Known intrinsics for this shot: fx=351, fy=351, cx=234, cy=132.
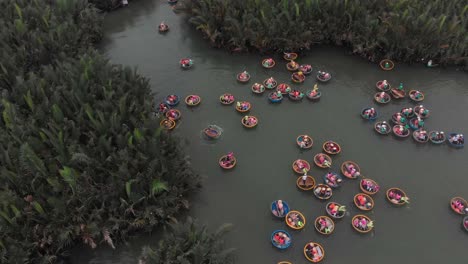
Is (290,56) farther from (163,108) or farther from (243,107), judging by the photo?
(163,108)

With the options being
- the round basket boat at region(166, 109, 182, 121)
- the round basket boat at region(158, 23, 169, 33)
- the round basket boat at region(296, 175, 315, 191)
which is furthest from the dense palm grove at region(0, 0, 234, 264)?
the round basket boat at region(158, 23, 169, 33)

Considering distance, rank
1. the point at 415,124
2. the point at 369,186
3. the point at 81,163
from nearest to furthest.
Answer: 1. the point at 81,163
2. the point at 369,186
3. the point at 415,124

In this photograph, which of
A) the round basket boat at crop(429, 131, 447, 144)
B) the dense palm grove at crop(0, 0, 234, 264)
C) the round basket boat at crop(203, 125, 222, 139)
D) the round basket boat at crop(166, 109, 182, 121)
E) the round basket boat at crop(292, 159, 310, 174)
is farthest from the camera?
the round basket boat at crop(166, 109, 182, 121)

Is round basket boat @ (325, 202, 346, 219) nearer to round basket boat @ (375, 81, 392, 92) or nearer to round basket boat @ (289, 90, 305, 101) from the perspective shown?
round basket boat @ (289, 90, 305, 101)

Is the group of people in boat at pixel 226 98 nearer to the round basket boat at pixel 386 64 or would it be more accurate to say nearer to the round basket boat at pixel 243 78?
the round basket boat at pixel 243 78

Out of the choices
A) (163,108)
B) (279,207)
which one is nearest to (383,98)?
(279,207)
